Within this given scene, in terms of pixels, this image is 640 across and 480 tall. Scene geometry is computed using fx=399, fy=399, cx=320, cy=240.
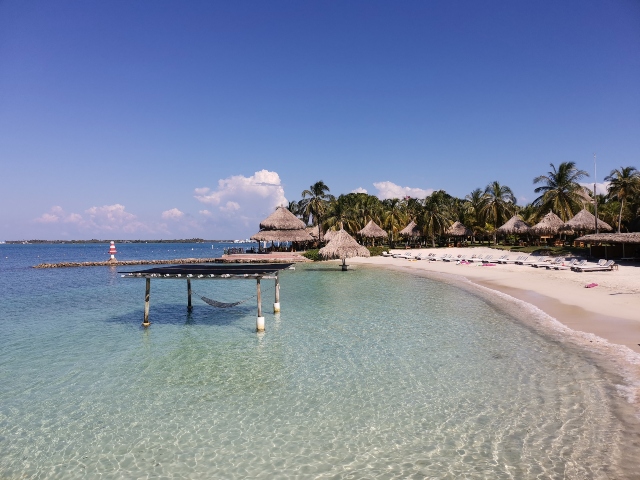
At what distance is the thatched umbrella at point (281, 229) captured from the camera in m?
49.0

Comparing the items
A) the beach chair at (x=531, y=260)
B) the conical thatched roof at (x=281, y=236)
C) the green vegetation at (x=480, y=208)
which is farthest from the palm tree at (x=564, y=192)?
the conical thatched roof at (x=281, y=236)

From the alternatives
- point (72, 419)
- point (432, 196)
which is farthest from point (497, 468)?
point (432, 196)

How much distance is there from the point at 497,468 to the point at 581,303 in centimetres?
1360

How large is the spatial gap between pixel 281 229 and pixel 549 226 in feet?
96.3

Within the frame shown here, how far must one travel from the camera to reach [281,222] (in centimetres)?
4988

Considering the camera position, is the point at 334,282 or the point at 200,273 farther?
the point at 334,282

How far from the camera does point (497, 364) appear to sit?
10.2 m

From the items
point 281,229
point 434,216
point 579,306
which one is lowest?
point 579,306

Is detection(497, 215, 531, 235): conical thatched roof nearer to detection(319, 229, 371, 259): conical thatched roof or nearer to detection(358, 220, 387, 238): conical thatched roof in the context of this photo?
detection(358, 220, 387, 238): conical thatched roof

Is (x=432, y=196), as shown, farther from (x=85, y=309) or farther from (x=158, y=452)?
(x=158, y=452)

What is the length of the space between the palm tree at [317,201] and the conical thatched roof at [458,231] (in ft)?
54.9

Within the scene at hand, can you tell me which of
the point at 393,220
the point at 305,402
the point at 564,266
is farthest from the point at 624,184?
the point at 305,402

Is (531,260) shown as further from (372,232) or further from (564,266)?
(372,232)

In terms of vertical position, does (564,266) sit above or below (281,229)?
below
